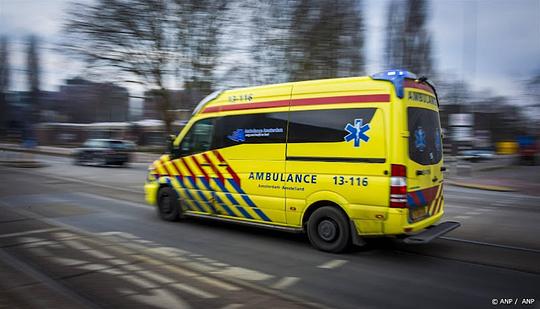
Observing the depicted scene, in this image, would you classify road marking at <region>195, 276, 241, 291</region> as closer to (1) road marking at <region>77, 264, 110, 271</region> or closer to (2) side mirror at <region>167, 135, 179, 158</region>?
(1) road marking at <region>77, 264, 110, 271</region>

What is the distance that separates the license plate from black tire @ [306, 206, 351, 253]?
848 mm

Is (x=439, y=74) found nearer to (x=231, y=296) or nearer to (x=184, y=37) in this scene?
(x=184, y=37)

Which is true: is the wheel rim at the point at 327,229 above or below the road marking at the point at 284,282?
above

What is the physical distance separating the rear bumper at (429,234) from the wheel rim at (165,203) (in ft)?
15.2

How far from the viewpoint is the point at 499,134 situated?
5628 centimetres

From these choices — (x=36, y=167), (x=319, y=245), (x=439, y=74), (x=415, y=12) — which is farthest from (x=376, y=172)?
(x=439, y=74)

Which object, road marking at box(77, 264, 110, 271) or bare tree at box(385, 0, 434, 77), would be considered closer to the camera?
road marking at box(77, 264, 110, 271)

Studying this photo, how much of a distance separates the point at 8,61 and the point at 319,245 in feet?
194

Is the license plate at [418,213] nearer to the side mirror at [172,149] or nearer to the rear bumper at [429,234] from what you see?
the rear bumper at [429,234]

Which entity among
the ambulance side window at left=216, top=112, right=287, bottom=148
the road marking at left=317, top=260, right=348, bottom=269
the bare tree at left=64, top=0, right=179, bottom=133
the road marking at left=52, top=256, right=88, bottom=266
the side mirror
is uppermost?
the bare tree at left=64, top=0, right=179, bottom=133

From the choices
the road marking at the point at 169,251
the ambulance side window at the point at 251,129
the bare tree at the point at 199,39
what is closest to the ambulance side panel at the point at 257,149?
the ambulance side window at the point at 251,129

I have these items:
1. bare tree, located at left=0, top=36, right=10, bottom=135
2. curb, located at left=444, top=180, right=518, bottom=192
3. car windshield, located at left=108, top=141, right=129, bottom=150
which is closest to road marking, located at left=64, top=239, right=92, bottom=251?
curb, located at left=444, top=180, right=518, bottom=192

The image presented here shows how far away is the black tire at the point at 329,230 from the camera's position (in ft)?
19.8

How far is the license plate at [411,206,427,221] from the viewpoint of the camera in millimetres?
5828
